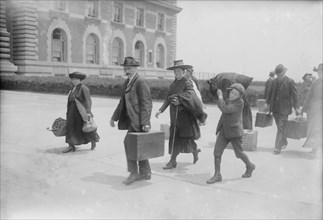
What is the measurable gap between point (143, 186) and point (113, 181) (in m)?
0.45

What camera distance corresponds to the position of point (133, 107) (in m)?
5.11

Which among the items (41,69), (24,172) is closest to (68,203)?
(24,172)

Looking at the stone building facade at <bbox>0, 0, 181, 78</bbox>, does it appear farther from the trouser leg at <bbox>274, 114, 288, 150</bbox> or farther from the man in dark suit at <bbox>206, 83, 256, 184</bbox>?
the man in dark suit at <bbox>206, 83, 256, 184</bbox>

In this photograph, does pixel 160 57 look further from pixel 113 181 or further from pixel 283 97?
pixel 113 181

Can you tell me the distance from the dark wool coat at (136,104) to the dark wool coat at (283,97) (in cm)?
344

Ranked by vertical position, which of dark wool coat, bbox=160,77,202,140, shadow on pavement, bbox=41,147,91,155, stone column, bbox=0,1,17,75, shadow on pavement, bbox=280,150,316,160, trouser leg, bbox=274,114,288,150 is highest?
stone column, bbox=0,1,17,75

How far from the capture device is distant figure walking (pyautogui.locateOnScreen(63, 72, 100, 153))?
21.7 feet

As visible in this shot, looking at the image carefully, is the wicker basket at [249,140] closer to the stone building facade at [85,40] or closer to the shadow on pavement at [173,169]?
the shadow on pavement at [173,169]

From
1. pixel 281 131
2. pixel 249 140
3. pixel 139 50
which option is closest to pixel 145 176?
pixel 249 140

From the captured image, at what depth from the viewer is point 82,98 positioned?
6652 mm

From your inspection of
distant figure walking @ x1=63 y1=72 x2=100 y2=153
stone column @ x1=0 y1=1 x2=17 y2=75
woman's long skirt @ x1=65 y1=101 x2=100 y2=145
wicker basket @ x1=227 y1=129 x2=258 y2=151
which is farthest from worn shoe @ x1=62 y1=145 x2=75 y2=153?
wicker basket @ x1=227 y1=129 x2=258 y2=151

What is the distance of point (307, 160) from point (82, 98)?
161 inches

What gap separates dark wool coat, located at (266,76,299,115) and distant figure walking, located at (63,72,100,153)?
3.53 m

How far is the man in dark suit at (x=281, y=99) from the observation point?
7.45m
